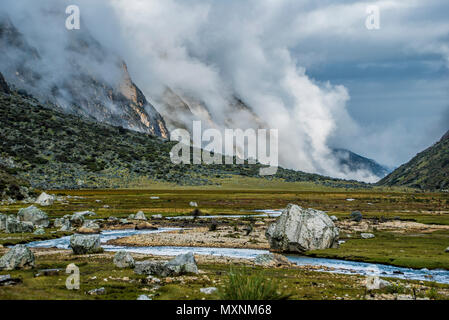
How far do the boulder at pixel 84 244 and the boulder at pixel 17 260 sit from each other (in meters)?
10.3

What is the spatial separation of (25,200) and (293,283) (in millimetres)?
91441

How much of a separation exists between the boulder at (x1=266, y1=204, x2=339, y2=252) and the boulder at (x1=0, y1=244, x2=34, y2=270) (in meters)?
24.7

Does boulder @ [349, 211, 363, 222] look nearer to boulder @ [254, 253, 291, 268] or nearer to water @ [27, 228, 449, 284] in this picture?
water @ [27, 228, 449, 284]

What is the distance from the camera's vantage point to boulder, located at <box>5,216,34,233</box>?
55.7 metres

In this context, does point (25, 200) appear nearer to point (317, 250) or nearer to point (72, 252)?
point (72, 252)

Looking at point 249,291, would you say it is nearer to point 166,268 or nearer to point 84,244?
point 166,268

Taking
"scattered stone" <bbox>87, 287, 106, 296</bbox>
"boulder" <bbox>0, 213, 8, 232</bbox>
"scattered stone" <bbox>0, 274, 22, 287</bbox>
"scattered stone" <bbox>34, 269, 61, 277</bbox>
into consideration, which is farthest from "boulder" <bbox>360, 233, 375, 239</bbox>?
"boulder" <bbox>0, 213, 8, 232</bbox>

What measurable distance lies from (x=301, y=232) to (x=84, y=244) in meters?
22.3

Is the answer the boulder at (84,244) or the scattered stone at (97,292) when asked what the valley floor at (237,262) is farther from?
the boulder at (84,244)

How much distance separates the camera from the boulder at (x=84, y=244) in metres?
40.6

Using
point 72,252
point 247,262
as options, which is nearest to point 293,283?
point 247,262

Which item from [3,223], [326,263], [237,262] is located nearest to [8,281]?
[237,262]
